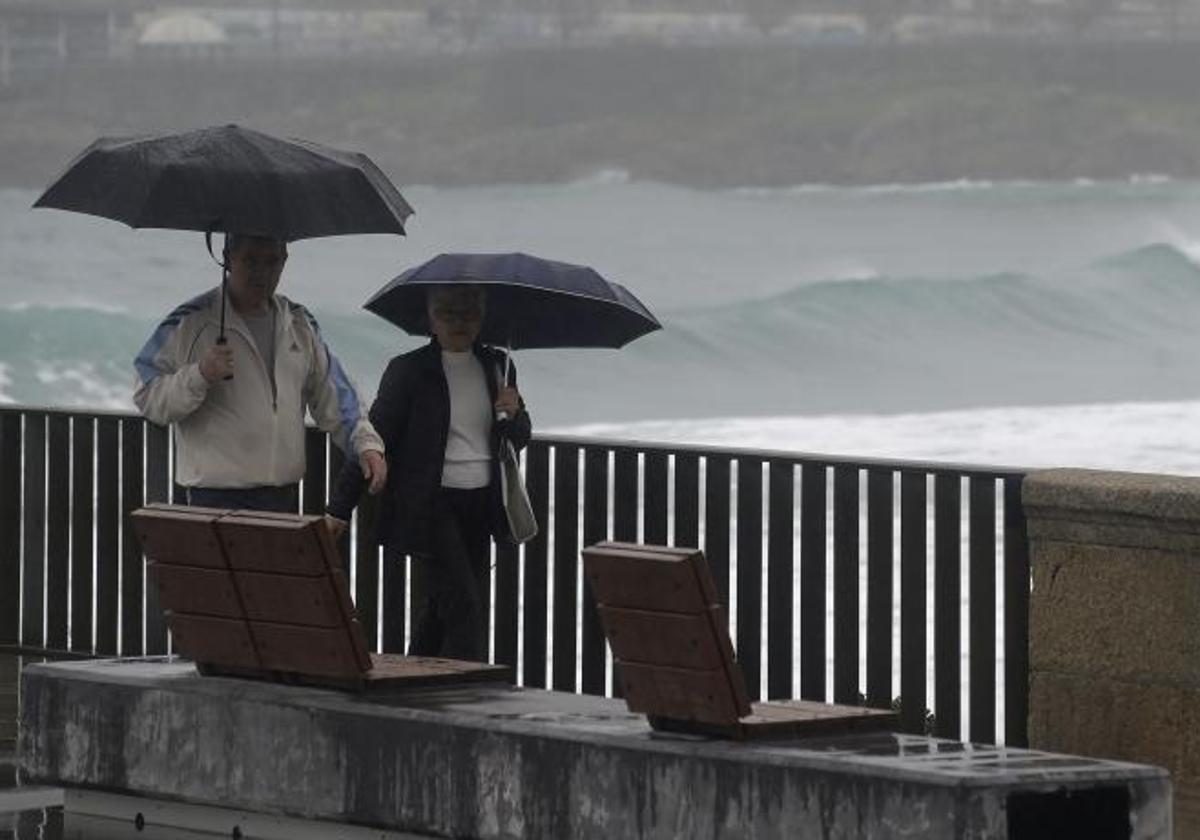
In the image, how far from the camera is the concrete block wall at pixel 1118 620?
8234mm

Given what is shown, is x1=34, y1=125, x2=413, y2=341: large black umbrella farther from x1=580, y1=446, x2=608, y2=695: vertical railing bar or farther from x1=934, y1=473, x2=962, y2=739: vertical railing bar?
x1=934, y1=473, x2=962, y2=739: vertical railing bar

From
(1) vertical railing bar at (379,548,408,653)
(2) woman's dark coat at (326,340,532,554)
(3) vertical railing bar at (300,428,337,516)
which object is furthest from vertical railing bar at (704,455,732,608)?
(3) vertical railing bar at (300,428,337,516)

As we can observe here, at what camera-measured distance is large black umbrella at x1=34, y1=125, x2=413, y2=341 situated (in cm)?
912

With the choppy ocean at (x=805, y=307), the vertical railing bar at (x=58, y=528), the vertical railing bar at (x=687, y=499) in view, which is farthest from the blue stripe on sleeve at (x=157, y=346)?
the choppy ocean at (x=805, y=307)

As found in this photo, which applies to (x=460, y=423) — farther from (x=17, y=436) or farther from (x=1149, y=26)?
(x=1149, y=26)

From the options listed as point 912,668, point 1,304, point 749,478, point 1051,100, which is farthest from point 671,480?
point 1051,100

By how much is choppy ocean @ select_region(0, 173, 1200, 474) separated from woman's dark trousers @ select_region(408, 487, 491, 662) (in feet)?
104

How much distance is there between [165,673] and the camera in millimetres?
8578

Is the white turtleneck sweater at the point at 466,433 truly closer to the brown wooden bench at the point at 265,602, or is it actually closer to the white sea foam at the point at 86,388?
the brown wooden bench at the point at 265,602

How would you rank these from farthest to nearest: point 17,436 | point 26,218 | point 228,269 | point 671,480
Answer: point 26,218, point 17,436, point 671,480, point 228,269

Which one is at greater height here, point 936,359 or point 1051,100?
point 1051,100

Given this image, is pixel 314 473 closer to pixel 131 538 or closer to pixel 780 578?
pixel 131 538

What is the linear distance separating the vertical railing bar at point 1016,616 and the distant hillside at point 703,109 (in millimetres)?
69922

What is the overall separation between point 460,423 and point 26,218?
61396 millimetres
